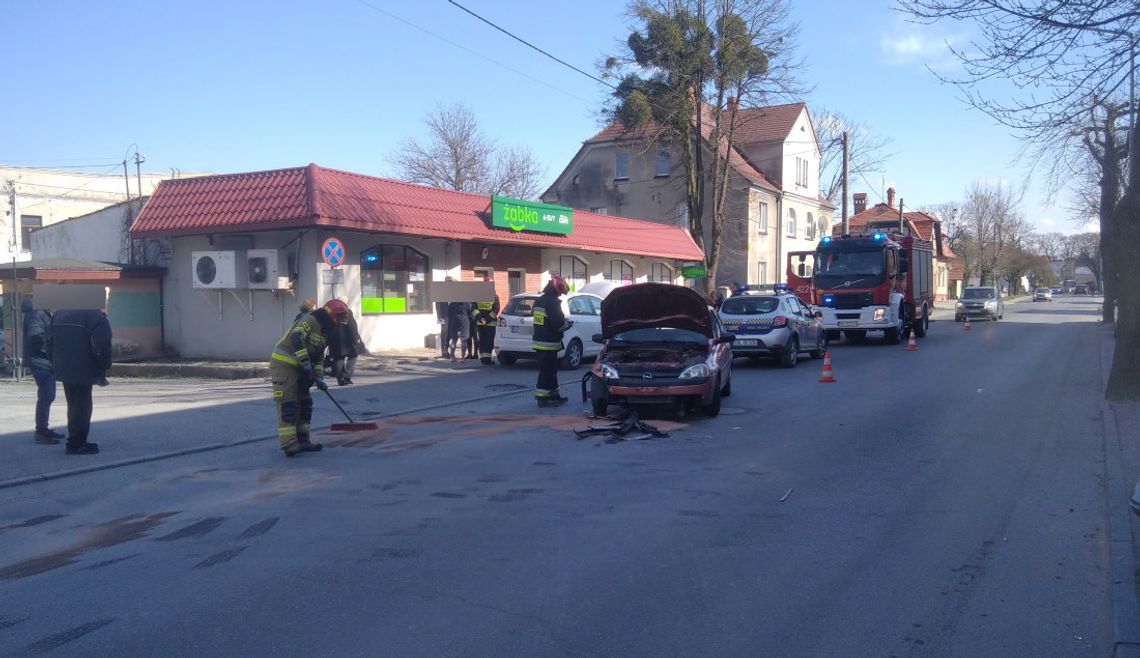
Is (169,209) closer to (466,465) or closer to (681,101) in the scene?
(466,465)

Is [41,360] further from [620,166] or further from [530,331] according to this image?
[620,166]

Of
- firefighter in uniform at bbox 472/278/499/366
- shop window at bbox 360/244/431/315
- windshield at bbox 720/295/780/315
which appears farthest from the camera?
shop window at bbox 360/244/431/315

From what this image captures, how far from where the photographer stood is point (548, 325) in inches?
506

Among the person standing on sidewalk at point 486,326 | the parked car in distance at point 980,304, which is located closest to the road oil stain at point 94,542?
the person standing on sidewalk at point 486,326

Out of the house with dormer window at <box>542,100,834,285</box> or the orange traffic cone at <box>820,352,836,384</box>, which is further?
the house with dormer window at <box>542,100,834,285</box>

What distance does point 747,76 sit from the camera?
32.7m

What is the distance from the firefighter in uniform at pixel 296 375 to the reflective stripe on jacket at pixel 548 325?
12.6 feet

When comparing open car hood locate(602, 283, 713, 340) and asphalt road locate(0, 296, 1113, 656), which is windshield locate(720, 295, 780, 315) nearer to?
open car hood locate(602, 283, 713, 340)

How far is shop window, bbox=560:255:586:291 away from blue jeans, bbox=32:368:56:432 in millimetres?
18657

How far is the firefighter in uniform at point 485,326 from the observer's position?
1959 centimetres

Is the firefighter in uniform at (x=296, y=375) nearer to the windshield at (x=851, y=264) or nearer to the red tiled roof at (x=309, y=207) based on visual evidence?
the red tiled roof at (x=309, y=207)

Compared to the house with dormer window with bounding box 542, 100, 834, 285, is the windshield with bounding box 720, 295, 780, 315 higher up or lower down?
lower down

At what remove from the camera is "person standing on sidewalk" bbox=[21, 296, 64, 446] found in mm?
9703


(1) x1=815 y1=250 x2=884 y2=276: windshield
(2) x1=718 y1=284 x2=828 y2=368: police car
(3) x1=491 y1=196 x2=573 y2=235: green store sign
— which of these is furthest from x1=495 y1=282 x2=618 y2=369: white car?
(1) x1=815 y1=250 x2=884 y2=276: windshield
